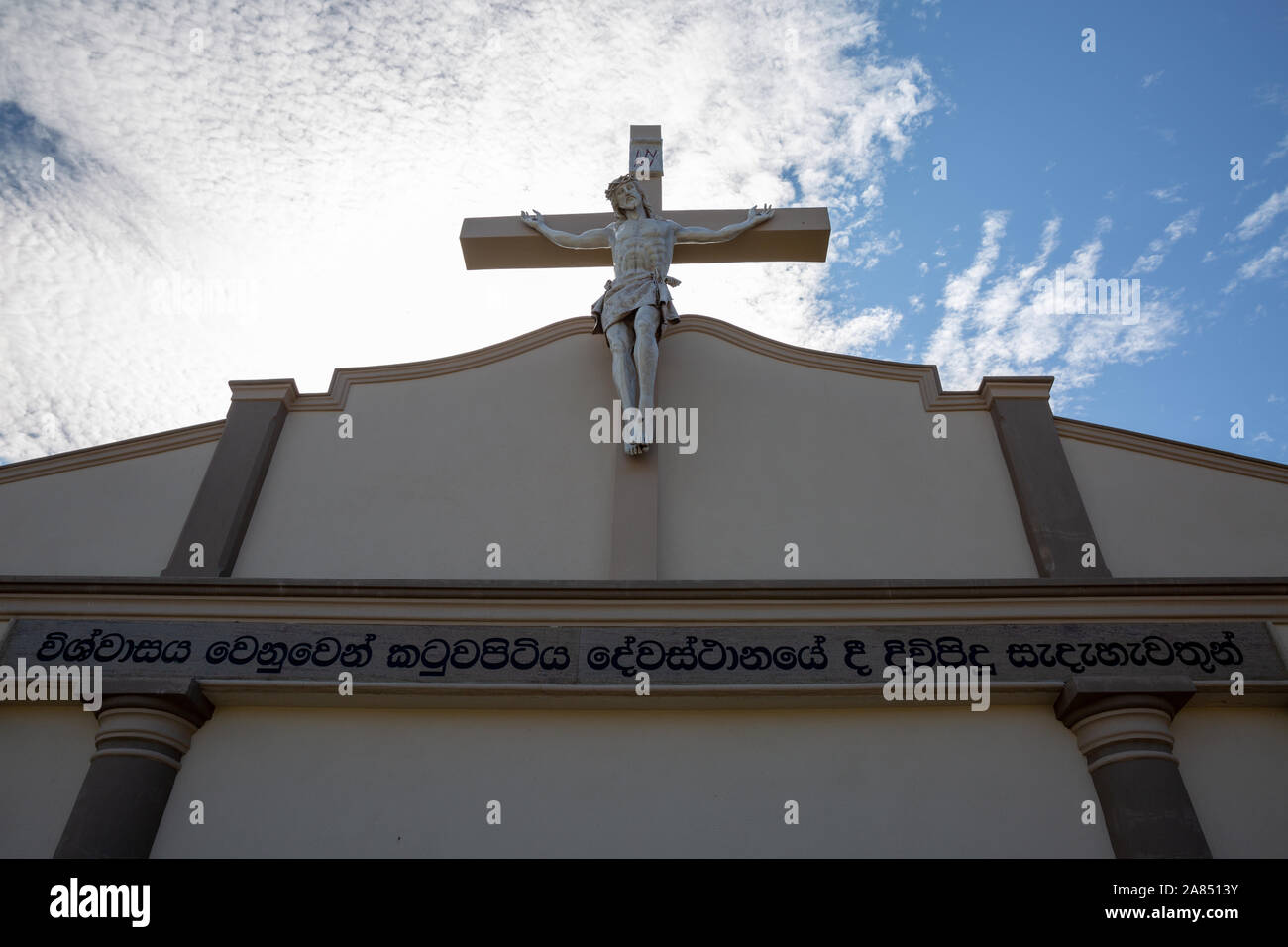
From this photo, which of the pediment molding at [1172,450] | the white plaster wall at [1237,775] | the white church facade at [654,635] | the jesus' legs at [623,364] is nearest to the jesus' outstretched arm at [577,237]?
the jesus' legs at [623,364]

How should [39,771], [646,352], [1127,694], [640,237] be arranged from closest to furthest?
[1127,694] → [39,771] → [646,352] → [640,237]

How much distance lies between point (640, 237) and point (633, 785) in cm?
469

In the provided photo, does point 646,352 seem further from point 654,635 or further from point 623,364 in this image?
point 654,635

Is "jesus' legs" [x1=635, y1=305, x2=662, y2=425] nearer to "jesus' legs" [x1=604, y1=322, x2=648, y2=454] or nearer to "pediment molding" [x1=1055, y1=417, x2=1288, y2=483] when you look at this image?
"jesus' legs" [x1=604, y1=322, x2=648, y2=454]

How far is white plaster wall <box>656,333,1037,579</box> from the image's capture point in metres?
7.42

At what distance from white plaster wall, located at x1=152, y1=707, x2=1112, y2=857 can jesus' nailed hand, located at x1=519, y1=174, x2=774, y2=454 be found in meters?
2.44

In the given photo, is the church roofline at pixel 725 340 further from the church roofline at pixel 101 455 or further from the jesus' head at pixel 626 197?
the jesus' head at pixel 626 197

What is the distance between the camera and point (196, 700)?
6469 mm

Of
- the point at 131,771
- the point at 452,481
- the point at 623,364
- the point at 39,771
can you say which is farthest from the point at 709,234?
the point at 39,771

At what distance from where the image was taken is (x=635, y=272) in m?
8.71

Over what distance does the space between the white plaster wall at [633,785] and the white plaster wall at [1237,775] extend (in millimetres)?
622

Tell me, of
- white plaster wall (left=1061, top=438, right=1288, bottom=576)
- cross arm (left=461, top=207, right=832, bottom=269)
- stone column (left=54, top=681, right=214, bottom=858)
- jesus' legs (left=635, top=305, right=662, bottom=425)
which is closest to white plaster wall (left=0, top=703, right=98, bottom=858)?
stone column (left=54, top=681, right=214, bottom=858)

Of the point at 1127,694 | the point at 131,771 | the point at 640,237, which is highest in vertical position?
the point at 640,237

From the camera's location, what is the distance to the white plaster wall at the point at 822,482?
7422mm
